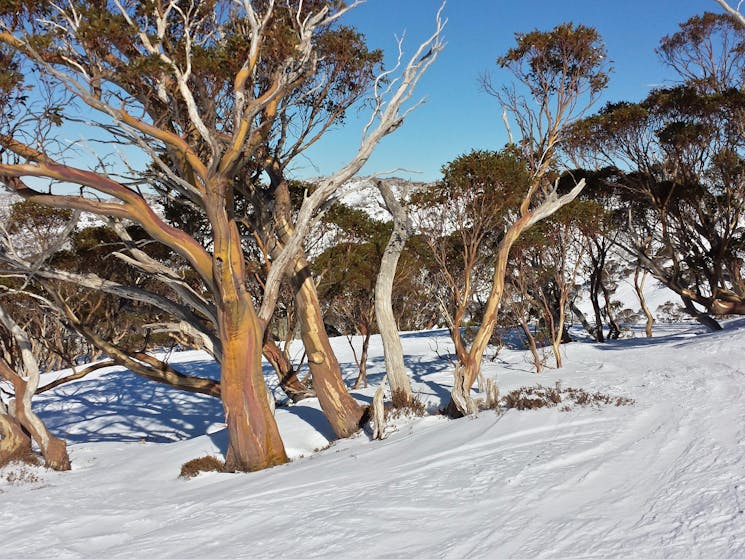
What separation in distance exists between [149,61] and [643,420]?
7.36m

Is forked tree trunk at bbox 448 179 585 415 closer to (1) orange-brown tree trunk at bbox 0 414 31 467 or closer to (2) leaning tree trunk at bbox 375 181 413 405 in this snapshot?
(2) leaning tree trunk at bbox 375 181 413 405

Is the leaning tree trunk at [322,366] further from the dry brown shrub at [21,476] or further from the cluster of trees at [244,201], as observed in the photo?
the dry brown shrub at [21,476]

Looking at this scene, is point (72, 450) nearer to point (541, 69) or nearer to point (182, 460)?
point (182, 460)

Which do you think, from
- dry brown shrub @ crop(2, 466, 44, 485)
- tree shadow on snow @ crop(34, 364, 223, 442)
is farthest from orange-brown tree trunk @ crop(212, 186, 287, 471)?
tree shadow on snow @ crop(34, 364, 223, 442)

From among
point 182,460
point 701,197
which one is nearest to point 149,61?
point 182,460

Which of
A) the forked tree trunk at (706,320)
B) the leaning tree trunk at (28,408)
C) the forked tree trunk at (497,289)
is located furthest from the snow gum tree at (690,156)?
the leaning tree trunk at (28,408)

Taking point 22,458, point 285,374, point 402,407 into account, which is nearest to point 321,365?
point 402,407

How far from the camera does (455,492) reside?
4523mm

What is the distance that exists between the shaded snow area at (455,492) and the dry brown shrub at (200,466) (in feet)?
0.57

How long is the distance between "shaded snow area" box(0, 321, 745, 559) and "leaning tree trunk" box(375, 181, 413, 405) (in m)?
1.11

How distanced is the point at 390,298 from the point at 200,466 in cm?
401

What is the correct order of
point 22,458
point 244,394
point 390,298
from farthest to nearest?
1. point 390,298
2. point 22,458
3. point 244,394

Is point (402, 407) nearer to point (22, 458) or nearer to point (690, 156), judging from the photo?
point (22, 458)

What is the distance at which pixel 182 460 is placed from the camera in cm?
827
